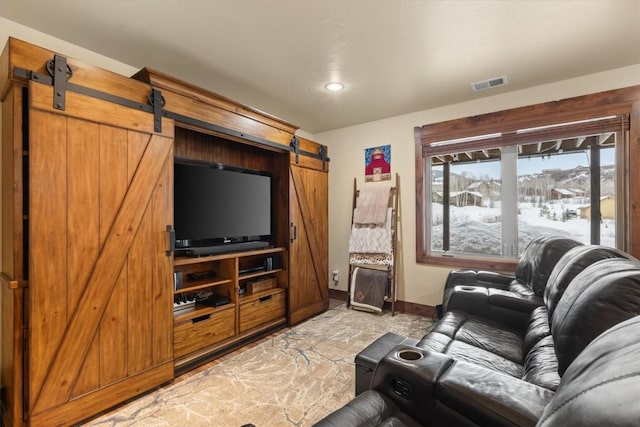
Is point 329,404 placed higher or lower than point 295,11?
lower

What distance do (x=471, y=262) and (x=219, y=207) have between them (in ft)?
9.34

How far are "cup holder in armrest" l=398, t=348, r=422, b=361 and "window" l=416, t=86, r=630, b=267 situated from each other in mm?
2462

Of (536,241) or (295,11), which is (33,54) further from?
(536,241)

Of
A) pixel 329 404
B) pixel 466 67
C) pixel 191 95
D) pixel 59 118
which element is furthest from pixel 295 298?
pixel 466 67

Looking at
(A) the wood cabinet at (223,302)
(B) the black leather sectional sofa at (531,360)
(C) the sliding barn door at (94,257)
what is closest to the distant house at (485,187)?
(B) the black leather sectional sofa at (531,360)

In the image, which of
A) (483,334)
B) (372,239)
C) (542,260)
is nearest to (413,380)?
(483,334)

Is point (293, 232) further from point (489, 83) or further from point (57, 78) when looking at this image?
point (489, 83)

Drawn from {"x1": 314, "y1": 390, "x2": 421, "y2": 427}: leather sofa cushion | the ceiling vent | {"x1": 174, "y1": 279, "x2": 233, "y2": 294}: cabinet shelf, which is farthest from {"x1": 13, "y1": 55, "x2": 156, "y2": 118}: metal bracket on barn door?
the ceiling vent

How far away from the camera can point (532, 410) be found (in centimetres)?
94

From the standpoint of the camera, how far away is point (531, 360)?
1.47 meters

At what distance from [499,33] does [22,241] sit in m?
3.35

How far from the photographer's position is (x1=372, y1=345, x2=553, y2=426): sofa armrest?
0.97 meters

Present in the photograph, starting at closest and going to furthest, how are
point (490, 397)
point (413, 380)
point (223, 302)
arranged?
1. point (490, 397)
2. point (413, 380)
3. point (223, 302)

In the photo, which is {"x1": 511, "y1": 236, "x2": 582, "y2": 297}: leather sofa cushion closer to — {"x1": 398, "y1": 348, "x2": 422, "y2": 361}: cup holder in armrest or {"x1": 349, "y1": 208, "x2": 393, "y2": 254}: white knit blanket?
{"x1": 398, "y1": 348, "x2": 422, "y2": 361}: cup holder in armrest
